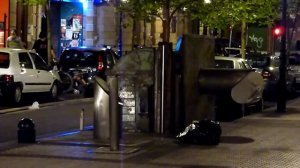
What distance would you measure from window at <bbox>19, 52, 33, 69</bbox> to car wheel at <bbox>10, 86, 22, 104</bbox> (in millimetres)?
691

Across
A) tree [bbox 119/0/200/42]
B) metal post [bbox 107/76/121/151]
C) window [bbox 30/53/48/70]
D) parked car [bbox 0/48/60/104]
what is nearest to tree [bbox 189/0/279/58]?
tree [bbox 119/0/200/42]

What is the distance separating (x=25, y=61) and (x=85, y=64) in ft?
11.3

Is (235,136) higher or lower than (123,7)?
lower

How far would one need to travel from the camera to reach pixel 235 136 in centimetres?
1242

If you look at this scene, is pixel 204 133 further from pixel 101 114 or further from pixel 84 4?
pixel 84 4

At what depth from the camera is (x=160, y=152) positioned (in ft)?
34.3

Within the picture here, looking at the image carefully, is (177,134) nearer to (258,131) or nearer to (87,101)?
(258,131)

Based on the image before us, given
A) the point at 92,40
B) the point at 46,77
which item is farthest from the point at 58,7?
the point at 46,77

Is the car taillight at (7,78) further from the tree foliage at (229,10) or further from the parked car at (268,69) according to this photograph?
the parked car at (268,69)

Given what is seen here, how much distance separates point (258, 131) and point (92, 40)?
22.0 m

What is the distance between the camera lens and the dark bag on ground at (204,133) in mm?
11102

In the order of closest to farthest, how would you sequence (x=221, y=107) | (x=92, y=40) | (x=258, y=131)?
(x=258, y=131), (x=221, y=107), (x=92, y=40)

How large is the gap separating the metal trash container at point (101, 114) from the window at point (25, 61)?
22.4 ft

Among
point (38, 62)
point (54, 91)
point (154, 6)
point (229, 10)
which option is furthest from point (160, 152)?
point (229, 10)
